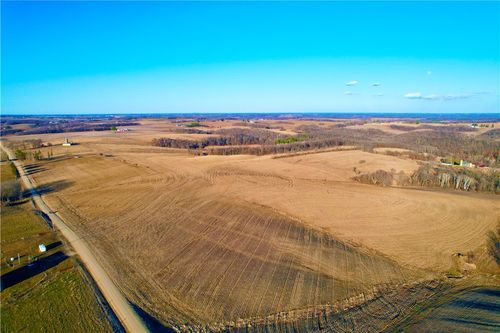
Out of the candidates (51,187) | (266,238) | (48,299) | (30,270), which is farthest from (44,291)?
(51,187)

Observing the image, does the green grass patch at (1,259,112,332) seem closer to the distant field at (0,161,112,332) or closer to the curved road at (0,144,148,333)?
the distant field at (0,161,112,332)

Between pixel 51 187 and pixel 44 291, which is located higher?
pixel 51 187

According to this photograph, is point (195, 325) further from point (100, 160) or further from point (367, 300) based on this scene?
point (100, 160)

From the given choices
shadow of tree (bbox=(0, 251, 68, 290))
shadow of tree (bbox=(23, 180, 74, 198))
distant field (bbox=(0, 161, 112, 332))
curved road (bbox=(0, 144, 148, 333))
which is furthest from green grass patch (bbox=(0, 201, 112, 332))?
shadow of tree (bbox=(23, 180, 74, 198))

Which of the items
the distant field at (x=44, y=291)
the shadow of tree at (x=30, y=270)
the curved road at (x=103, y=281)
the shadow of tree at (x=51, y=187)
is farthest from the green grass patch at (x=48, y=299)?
the shadow of tree at (x=51, y=187)

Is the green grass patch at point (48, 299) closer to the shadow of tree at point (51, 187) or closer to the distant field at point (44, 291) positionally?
the distant field at point (44, 291)

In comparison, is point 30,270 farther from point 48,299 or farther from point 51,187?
point 51,187
